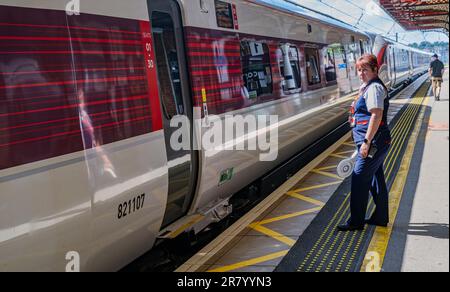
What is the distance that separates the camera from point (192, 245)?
491 centimetres

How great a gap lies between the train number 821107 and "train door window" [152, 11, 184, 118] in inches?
34.1

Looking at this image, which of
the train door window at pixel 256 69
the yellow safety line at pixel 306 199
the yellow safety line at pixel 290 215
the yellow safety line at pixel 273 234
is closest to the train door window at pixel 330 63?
the train door window at pixel 256 69

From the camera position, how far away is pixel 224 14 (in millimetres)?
5191

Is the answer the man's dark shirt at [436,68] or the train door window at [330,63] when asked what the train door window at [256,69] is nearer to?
the train door window at [330,63]

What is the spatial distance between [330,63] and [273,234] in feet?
19.9

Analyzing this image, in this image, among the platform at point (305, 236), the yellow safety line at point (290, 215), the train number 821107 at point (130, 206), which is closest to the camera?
the train number 821107 at point (130, 206)

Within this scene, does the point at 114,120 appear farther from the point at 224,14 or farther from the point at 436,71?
the point at 436,71

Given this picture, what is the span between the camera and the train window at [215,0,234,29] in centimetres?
504

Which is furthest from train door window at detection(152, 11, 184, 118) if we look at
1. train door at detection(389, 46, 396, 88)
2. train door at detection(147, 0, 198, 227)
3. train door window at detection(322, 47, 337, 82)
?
train door at detection(389, 46, 396, 88)

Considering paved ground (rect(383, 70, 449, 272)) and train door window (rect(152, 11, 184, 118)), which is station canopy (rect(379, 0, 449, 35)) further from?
train door window (rect(152, 11, 184, 118))

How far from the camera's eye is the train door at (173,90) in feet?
13.4

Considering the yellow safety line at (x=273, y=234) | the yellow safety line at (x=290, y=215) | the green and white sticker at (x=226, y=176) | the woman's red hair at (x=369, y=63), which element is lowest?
the yellow safety line at (x=273, y=234)

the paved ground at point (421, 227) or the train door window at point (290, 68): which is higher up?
the train door window at point (290, 68)
